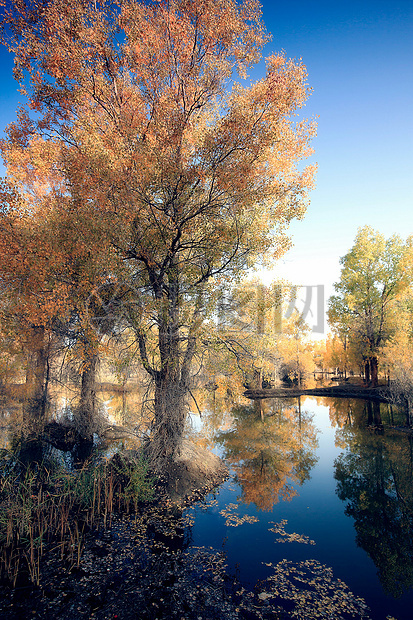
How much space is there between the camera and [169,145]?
9.29 metres

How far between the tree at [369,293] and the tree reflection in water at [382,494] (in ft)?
43.4

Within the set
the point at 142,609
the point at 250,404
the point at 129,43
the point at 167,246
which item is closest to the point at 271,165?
the point at 167,246

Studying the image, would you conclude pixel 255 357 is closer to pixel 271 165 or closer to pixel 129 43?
pixel 271 165

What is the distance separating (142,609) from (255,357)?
6.83 metres

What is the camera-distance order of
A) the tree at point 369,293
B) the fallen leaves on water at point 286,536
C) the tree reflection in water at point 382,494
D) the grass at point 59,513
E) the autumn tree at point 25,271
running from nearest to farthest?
1. the grass at point 59,513
2. the tree reflection in water at point 382,494
3. the fallen leaves on water at point 286,536
4. the autumn tree at point 25,271
5. the tree at point 369,293

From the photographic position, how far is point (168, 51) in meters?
9.76

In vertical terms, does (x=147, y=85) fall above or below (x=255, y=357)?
above

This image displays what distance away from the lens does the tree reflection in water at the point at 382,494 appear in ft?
21.9

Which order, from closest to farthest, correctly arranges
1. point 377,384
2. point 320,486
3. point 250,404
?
point 320,486 → point 250,404 → point 377,384

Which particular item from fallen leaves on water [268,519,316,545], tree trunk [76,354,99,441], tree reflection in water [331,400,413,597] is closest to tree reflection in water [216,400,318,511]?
fallen leaves on water [268,519,316,545]

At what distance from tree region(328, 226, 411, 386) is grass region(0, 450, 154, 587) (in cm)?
2703

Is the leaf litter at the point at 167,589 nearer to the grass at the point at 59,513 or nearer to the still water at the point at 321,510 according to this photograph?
the still water at the point at 321,510

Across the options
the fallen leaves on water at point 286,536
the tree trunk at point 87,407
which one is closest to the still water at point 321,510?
the fallen leaves on water at point 286,536

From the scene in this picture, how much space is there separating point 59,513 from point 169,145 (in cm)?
1051
